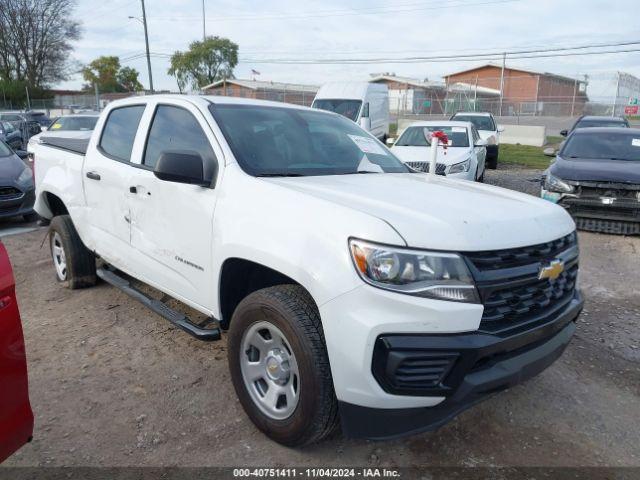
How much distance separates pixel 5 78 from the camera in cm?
5597

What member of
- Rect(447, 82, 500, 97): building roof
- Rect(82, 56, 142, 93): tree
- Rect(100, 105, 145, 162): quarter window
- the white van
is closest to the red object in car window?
Rect(100, 105, 145, 162): quarter window

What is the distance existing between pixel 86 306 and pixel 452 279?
3736mm

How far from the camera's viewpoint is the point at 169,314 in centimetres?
344

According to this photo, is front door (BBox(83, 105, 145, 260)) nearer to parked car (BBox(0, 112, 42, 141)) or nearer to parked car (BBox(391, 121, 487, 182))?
parked car (BBox(391, 121, 487, 182))

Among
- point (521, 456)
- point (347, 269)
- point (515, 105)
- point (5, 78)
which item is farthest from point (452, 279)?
point (5, 78)

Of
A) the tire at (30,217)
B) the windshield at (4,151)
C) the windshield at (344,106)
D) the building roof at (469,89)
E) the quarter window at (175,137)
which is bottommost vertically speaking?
the tire at (30,217)

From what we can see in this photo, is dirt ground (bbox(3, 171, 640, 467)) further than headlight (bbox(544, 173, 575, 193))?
No

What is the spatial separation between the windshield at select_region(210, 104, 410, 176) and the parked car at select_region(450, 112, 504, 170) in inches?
473

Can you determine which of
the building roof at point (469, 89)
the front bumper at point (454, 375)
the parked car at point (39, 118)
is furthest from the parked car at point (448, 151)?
the building roof at point (469, 89)

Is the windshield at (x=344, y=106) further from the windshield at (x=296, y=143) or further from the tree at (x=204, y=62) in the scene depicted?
the tree at (x=204, y=62)

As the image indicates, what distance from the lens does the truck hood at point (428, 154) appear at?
9703 millimetres

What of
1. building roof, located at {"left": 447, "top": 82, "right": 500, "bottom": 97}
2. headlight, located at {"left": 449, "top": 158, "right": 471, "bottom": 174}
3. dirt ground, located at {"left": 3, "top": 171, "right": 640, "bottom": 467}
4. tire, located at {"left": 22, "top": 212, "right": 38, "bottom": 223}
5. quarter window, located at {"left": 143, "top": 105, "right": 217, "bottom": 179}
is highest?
building roof, located at {"left": 447, "top": 82, "right": 500, "bottom": 97}

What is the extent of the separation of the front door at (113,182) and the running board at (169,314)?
19 cm

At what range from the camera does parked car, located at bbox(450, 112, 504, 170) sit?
1545 centimetres
